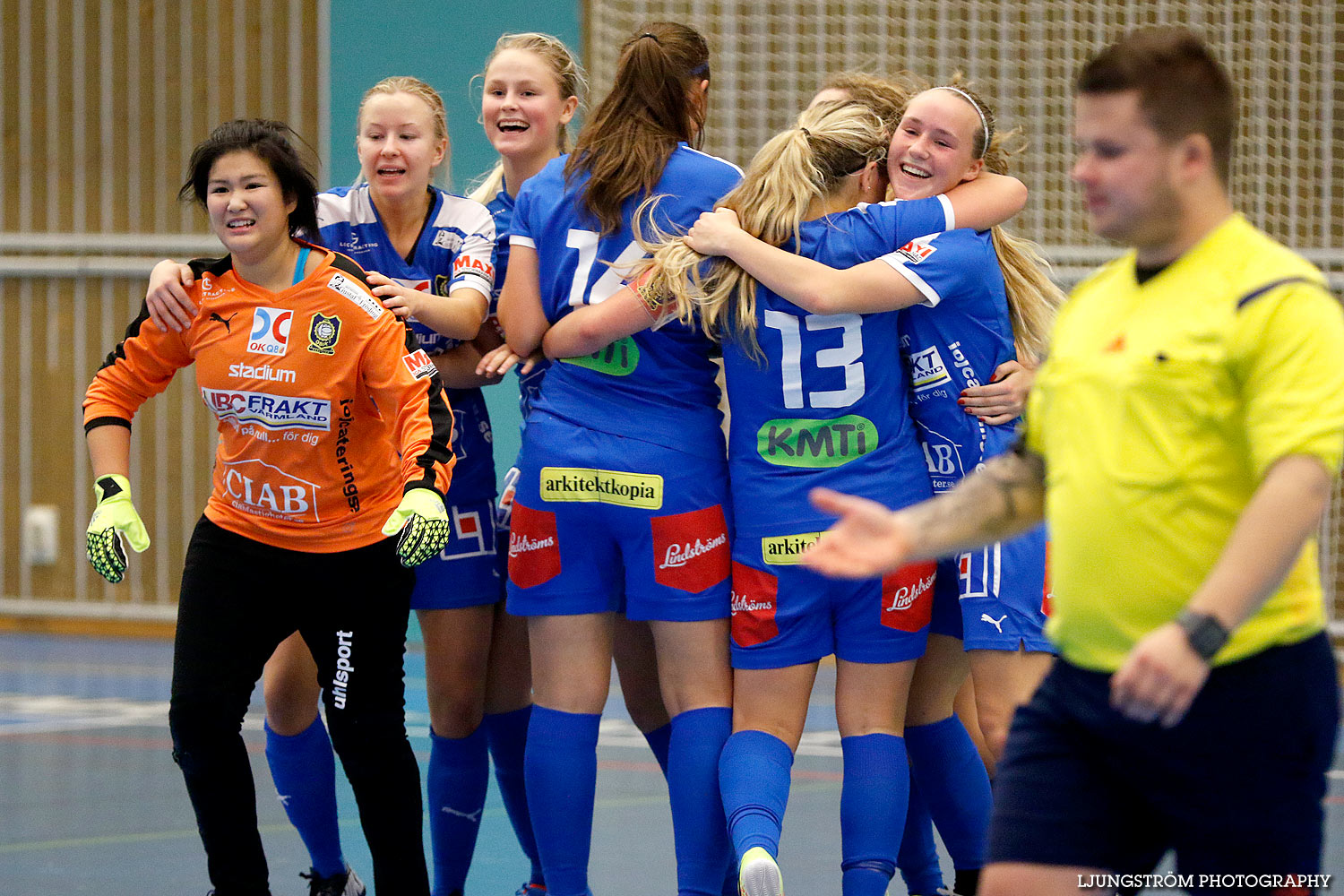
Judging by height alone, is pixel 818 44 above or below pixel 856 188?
above

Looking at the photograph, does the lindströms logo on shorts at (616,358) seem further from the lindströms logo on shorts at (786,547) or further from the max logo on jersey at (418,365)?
the lindströms logo on shorts at (786,547)

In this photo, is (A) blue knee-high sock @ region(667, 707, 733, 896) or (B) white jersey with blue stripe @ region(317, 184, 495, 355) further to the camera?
(B) white jersey with blue stripe @ region(317, 184, 495, 355)

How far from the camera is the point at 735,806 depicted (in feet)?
9.24

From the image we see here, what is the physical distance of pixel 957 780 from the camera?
325 centimetres

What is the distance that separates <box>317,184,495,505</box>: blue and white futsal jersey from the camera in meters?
3.48

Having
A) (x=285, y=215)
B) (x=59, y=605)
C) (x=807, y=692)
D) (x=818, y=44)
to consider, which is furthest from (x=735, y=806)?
(x=59, y=605)

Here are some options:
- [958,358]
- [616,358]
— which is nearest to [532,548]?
[616,358]

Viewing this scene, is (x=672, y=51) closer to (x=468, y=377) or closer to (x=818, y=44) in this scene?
Answer: (x=468, y=377)

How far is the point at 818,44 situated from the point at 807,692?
5.49 meters

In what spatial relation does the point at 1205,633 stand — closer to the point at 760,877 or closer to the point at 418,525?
the point at 760,877

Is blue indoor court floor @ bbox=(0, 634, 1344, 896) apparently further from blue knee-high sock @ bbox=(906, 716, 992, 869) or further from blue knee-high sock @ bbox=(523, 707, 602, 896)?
blue knee-high sock @ bbox=(523, 707, 602, 896)

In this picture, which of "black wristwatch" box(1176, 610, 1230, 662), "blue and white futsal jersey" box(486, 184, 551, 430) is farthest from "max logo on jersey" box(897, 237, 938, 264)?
"black wristwatch" box(1176, 610, 1230, 662)

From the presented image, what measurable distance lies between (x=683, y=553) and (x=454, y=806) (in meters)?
0.95

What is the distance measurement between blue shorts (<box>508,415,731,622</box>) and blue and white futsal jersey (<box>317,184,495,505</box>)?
1.49ft
